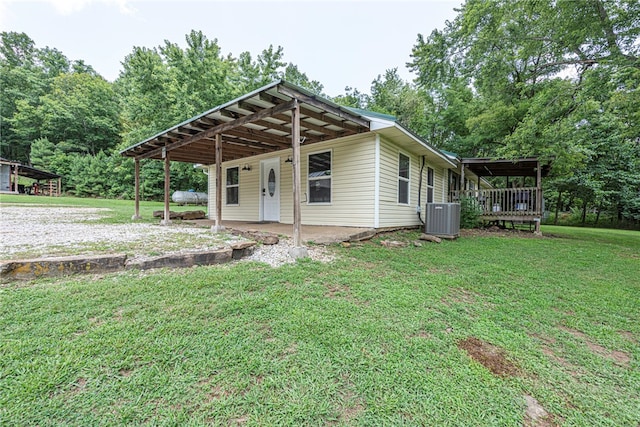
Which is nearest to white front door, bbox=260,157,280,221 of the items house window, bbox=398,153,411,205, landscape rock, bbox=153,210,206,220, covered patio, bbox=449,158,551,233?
landscape rock, bbox=153,210,206,220

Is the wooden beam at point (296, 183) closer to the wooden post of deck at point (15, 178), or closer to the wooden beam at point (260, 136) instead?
the wooden beam at point (260, 136)

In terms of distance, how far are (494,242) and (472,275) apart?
3601 mm

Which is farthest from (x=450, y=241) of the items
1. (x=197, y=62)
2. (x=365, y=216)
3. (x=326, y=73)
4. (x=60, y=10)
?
(x=326, y=73)

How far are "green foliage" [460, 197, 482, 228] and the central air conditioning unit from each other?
105 inches

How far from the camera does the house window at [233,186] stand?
9.33 m

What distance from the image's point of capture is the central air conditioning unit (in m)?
Answer: 6.42

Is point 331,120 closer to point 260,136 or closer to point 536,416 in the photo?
point 260,136

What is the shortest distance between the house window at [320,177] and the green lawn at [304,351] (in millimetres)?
4061

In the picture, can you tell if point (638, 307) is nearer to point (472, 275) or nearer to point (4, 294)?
point (472, 275)

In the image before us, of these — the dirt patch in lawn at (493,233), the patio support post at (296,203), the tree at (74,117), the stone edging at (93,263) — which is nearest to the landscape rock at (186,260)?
the stone edging at (93,263)

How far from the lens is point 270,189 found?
816 centimetres

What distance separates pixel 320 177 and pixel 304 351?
559 centimetres

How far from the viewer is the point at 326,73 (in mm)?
26141

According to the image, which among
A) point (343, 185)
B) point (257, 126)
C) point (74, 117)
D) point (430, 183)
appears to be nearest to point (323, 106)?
point (257, 126)
